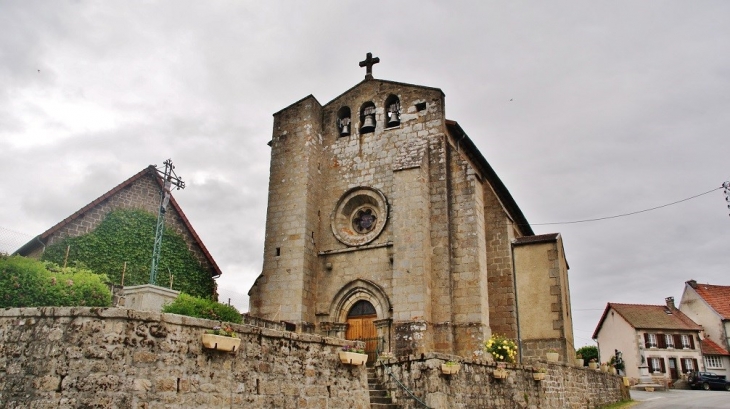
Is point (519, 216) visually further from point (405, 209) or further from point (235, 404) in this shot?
point (235, 404)

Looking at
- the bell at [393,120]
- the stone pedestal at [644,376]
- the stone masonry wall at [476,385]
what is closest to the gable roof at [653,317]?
the stone pedestal at [644,376]

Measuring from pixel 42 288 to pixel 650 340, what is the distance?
41.3m

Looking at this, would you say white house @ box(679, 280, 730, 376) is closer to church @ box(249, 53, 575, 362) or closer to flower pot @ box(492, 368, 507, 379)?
church @ box(249, 53, 575, 362)

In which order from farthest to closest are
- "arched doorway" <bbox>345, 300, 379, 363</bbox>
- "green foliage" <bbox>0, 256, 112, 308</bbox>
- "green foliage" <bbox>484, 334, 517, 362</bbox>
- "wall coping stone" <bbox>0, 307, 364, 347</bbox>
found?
"arched doorway" <bbox>345, 300, 379, 363</bbox>, "green foliage" <bbox>484, 334, 517, 362</bbox>, "green foliage" <bbox>0, 256, 112, 308</bbox>, "wall coping stone" <bbox>0, 307, 364, 347</bbox>

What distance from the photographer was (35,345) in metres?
6.69

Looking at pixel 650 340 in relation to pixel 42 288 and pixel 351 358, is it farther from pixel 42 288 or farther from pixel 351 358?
pixel 42 288

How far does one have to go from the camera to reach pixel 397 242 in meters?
17.1

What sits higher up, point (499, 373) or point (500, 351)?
point (500, 351)

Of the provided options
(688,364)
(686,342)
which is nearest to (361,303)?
(688,364)

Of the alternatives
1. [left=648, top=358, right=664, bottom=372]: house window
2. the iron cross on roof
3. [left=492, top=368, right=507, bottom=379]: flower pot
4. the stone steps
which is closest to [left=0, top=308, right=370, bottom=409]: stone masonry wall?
the stone steps

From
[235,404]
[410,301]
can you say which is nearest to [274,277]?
[410,301]

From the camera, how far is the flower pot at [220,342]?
24.1 ft

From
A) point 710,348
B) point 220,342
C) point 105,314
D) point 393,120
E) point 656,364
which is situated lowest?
point 220,342

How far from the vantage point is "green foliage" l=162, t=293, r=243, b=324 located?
30.2 feet
